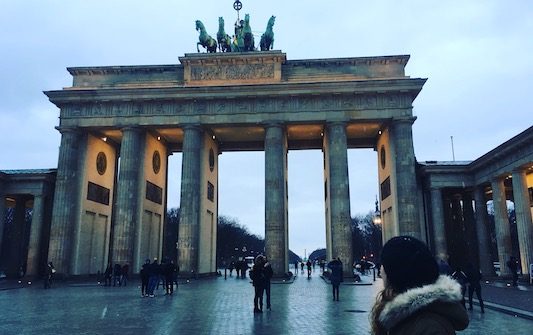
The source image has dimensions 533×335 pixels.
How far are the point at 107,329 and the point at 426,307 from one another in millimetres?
11712

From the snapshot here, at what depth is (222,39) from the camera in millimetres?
44375

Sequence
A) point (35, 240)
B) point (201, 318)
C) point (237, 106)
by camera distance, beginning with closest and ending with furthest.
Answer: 1. point (201, 318)
2. point (35, 240)
3. point (237, 106)

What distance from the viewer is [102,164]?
45281mm

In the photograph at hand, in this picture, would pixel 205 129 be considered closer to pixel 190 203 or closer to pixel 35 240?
pixel 190 203

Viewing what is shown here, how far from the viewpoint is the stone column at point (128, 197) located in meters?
38.7

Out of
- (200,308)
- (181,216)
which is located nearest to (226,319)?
(200,308)

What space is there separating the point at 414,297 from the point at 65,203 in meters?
41.7

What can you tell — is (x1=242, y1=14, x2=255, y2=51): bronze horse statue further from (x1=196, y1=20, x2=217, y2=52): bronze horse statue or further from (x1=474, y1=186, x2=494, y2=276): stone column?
(x1=474, y1=186, x2=494, y2=276): stone column

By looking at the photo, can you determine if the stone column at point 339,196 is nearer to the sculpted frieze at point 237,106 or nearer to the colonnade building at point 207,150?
the colonnade building at point 207,150

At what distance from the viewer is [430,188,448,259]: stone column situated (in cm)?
3900

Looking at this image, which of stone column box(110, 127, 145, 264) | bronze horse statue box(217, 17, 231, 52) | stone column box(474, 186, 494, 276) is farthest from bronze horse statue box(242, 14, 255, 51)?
stone column box(474, 186, 494, 276)

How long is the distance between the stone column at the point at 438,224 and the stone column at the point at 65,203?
32333 mm

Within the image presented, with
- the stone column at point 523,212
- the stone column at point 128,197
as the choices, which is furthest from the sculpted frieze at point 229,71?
the stone column at point 523,212

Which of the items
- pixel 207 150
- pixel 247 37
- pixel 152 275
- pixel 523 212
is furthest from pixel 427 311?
pixel 247 37
